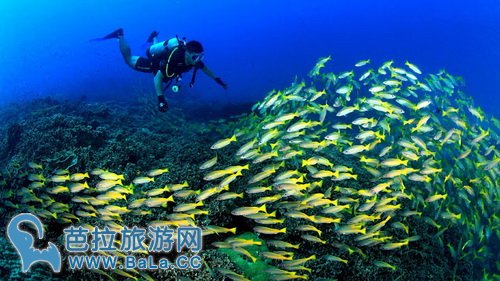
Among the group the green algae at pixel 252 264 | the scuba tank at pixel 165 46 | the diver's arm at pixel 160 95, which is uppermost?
the scuba tank at pixel 165 46

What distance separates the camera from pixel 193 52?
9.83 metres

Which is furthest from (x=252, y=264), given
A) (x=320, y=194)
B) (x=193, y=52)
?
(x=193, y=52)

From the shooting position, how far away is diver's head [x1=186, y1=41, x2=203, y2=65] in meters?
9.80

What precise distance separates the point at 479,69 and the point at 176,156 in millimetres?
38162

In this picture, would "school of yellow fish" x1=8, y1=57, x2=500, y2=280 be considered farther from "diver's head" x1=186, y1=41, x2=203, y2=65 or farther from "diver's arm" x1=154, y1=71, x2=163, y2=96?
"diver's arm" x1=154, y1=71, x2=163, y2=96

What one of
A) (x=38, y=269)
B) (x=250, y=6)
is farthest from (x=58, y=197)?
(x=250, y=6)

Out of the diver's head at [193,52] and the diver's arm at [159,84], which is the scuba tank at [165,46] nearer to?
the diver's head at [193,52]

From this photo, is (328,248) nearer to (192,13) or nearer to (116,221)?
(116,221)

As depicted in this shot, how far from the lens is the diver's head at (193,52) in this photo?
9805 mm

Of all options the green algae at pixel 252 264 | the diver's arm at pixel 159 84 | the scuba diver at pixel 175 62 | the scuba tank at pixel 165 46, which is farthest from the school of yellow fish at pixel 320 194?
the scuba tank at pixel 165 46

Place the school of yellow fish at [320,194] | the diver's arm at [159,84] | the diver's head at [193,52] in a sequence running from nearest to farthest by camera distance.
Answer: the school of yellow fish at [320,194] → the diver's head at [193,52] → the diver's arm at [159,84]

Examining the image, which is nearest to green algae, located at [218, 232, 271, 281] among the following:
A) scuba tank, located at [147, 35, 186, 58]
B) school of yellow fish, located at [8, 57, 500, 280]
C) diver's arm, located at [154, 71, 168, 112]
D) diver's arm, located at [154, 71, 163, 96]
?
school of yellow fish, located at [8, 57, 500, 280]

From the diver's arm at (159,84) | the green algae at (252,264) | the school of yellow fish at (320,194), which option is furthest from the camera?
the diver's arm at (159,84)

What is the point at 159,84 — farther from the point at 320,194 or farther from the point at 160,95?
the point at 320,194
